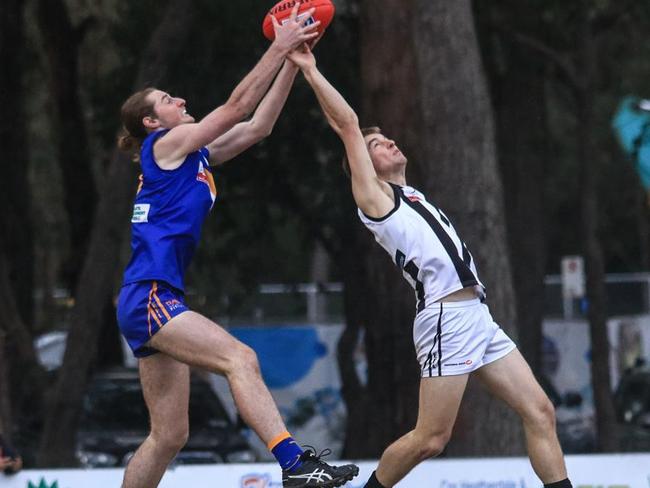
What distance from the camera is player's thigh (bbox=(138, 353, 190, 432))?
A: 7.27m

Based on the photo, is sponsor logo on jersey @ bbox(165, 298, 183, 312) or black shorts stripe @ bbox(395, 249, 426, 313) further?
black shorts stripe @ bbox(395, 249, 426, 313)

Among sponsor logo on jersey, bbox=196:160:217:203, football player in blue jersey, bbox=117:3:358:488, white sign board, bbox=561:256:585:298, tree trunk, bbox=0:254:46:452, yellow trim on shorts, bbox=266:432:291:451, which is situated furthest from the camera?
white sign board, bbox=561:256:585:298

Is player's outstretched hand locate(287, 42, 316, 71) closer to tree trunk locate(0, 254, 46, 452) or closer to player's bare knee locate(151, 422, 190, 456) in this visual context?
player's bare knee locate(151, 422, 190, 456)

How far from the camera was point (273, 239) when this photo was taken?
64.6 feet

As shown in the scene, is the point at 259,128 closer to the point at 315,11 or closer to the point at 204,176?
the point at 204,176

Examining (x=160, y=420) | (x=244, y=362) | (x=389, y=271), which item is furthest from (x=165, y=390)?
(x=389, y=271)

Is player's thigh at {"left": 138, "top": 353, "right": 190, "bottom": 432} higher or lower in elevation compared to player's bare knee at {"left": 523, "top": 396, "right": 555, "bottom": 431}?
higher

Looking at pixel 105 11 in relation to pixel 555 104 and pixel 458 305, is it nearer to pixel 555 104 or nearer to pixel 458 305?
pixel 458 305

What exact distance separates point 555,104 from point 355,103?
61.2 feet

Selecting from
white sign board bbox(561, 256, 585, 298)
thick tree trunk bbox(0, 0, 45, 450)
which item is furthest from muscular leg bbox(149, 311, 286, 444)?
white sign board bbox(561, 256, 585, 298)

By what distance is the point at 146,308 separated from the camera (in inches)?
275

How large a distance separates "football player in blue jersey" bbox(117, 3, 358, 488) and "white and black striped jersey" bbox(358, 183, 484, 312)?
3.07 feet

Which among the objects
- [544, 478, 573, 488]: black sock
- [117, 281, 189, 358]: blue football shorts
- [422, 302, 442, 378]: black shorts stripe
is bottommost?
[544, 478, 573, 488]: black sock

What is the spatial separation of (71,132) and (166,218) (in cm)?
1273
